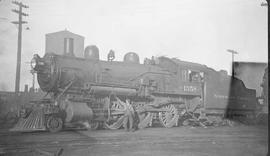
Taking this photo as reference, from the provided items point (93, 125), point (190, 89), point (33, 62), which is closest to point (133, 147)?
point (93, 125)

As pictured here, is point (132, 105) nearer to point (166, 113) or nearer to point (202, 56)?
point (166, 113)

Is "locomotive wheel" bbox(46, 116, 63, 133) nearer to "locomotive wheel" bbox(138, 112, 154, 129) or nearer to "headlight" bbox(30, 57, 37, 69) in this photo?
"headlight" bbox(30, 57, 37, 69)

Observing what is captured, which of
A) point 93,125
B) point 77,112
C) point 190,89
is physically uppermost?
point 190,89

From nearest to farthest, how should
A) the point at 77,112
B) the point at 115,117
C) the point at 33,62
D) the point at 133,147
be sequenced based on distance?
the point at 133,147 < the point at 77,112 < the point at 33,62 < the point at 115,117

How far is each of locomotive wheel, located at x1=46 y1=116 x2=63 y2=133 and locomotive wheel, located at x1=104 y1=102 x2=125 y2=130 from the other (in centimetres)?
152

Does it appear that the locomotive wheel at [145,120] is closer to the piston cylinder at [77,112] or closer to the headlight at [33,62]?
the piston cylinder at [77,112]

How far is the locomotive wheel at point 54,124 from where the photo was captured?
8109mm

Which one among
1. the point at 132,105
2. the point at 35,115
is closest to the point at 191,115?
the point at 132,105

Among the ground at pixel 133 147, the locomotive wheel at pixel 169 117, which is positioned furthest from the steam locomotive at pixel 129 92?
the ground at pixel 133 147

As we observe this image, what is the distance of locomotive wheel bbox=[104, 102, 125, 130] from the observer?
9.12 metres

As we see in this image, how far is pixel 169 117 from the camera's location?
10.3 meters

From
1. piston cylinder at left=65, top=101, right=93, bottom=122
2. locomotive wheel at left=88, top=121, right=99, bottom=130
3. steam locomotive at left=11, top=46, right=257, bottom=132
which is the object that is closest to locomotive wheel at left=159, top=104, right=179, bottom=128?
steam locomotive at left=11, top=46, right=257, bottom=132

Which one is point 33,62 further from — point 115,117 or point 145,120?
point 145,120

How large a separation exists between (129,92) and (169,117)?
184 centimetres
